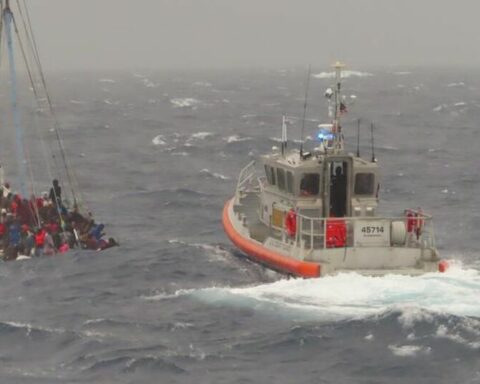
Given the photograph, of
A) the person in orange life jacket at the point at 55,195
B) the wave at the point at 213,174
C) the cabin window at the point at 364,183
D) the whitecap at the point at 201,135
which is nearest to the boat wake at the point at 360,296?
the cabin window at the point at 364,183

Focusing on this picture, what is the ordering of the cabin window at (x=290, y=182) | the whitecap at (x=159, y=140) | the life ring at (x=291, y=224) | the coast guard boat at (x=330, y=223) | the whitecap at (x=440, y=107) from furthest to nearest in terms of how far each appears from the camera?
the whitecap at (x=440, y=107)
the whitecap at (x=159, y=140)
the cabin window at (x=290, y=182)
the life ring at (x=291, y=224)
the coast guard boat at (x=330, y=223)

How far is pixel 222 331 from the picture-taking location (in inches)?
981

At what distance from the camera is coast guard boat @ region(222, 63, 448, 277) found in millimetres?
29391

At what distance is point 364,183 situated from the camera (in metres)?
31.9

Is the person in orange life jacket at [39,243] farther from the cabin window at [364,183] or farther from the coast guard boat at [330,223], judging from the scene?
the cabin window at [364,183]

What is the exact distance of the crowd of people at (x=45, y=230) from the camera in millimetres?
34906

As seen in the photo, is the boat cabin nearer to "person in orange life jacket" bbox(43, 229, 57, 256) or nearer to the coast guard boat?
the coast guard boat

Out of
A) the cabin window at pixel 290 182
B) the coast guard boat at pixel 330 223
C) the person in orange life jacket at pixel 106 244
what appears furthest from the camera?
the person in orange life jacket at pixel 106 244

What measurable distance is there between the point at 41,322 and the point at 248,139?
185 feet

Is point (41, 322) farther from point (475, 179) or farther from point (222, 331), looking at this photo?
point (475, 179)

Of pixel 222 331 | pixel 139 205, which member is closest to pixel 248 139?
pixel 139 205

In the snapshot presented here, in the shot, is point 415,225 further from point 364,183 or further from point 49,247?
point 49,247

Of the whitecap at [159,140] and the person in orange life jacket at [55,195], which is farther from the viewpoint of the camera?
the whitecap at [159,140]

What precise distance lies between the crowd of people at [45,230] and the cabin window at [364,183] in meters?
9.23
